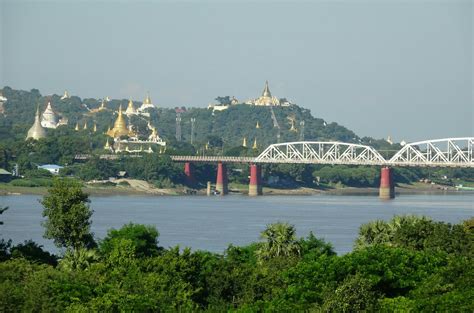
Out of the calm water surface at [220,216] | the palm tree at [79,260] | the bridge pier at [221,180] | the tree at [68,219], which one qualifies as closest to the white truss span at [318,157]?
the bridge pier at [221,180]

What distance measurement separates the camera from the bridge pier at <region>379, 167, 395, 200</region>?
126m

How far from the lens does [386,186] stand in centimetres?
12838

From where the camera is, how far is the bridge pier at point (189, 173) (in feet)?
451

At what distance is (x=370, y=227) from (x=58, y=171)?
82479mm

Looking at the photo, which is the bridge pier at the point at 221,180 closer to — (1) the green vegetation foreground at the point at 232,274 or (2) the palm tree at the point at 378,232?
(2) the palm tree at the point at 378,232

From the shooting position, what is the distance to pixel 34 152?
136125 millimetres

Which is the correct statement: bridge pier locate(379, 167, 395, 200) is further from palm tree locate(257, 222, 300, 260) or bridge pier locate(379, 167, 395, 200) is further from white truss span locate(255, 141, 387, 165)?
palm tree locate(257, 222, 300, 260)

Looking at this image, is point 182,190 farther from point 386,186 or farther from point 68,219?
point 68,219

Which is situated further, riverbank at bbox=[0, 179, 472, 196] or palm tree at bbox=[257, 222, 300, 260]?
riverbank at bbox=[0, 179, 472, 196]

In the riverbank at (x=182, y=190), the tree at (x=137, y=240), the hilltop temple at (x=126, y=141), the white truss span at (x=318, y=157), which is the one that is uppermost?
the hilltop temple at (x=126, y=141)

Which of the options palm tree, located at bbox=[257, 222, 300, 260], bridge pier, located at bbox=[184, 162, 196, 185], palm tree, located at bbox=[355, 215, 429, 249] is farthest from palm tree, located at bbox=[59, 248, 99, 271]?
bridge pier, located at bbox=[184, 162, 196, 185]

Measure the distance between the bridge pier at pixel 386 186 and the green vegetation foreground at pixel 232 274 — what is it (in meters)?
80.1

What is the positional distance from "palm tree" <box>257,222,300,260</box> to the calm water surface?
13.8m

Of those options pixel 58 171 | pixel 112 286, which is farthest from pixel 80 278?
pixel 58 171
